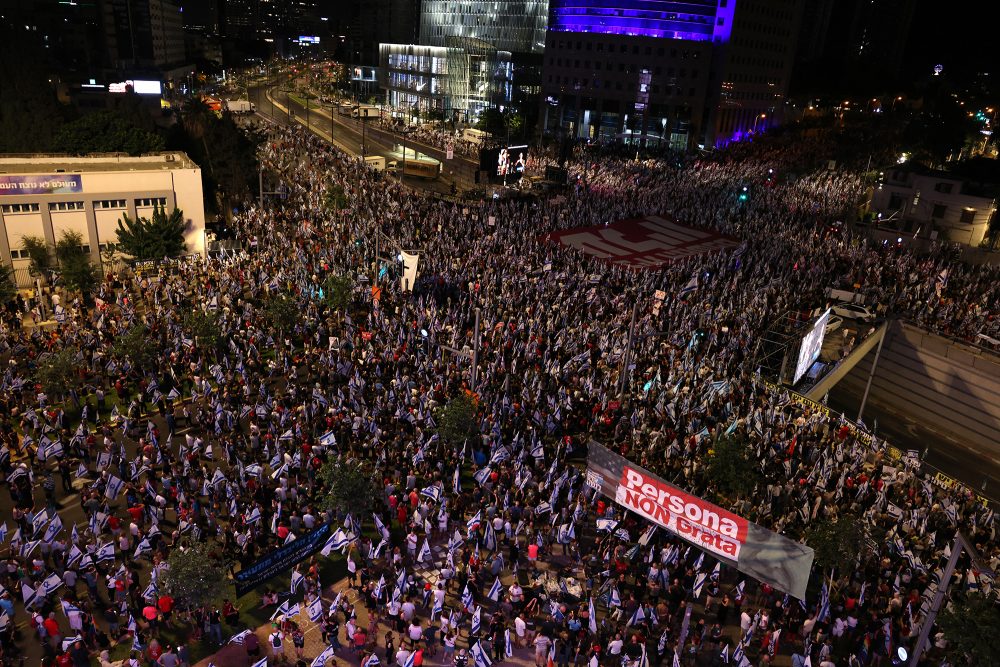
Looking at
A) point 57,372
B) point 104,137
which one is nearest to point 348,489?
point 57,372

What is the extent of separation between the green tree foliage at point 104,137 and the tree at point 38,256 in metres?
13.3

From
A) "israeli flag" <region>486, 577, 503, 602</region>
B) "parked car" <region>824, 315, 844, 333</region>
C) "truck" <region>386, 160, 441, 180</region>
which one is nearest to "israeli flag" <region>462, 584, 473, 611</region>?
"israeli flag" <region>486, 577, 503, 602</region>

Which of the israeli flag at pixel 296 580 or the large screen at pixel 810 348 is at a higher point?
the large screen at pixel 810 348

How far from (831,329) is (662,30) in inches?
3121

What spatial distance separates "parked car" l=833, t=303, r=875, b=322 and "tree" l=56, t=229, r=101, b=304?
34458 mm

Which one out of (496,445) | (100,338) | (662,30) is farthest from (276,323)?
(662,30)

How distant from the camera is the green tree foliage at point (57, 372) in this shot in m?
22.3

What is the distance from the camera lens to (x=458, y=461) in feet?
65.6

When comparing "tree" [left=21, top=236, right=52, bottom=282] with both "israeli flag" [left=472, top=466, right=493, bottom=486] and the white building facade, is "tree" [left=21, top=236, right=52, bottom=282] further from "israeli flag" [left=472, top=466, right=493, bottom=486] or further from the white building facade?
"israeli flag" [left=472, top=466, right=493, bottom=486]

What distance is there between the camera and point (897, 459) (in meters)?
22.9

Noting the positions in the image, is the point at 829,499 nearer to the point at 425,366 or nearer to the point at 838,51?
the point at 425,366

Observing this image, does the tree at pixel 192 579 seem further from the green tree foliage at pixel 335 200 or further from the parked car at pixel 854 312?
the green tree foliage at pixel 335 200

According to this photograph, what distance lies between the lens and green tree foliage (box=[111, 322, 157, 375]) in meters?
24.2

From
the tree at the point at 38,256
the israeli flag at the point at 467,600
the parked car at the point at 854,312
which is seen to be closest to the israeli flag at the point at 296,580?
the israeli flag at the point at 467,600
